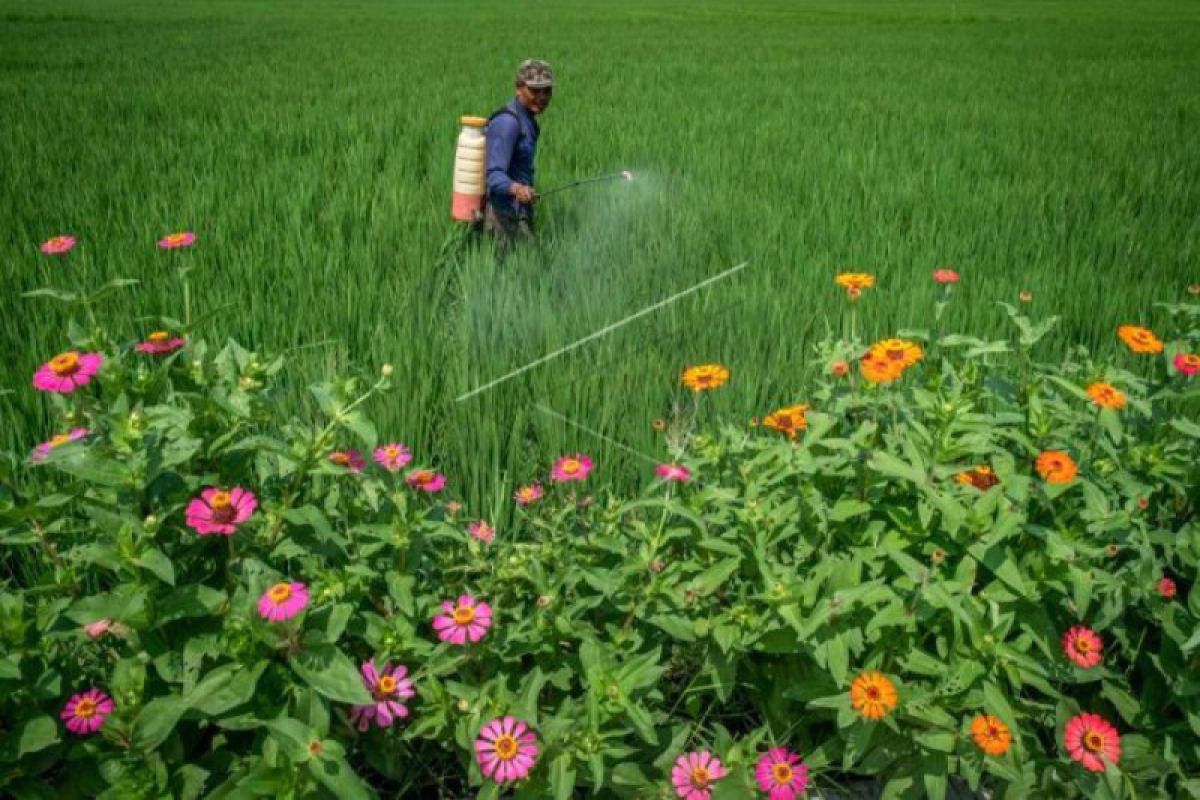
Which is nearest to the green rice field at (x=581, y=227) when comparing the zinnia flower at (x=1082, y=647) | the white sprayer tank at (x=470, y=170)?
the white sprayer tank at (x=470, y=170)

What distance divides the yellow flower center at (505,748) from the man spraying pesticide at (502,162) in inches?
80.2

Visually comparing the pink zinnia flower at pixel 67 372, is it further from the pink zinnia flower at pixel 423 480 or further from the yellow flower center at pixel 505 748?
the yellow flower center at pixel 505 748

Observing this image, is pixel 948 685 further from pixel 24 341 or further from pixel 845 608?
pixel 24 341

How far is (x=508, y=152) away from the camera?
2.85 m

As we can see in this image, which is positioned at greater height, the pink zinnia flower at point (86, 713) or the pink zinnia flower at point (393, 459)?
the pink zinnia flower at point (393, 459)

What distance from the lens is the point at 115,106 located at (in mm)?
5523

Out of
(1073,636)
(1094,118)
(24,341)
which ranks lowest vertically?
(24,341)

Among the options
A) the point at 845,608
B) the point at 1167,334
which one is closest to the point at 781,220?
the point at 1167,334

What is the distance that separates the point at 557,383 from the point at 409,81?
6040mm

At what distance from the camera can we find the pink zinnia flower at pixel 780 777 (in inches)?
39.9

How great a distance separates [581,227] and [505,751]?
8.14ft

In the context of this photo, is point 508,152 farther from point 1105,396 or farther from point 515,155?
point 1105,396

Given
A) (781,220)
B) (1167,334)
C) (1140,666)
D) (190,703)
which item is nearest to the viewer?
(190,703)

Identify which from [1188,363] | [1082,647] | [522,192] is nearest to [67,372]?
[1082,647]
